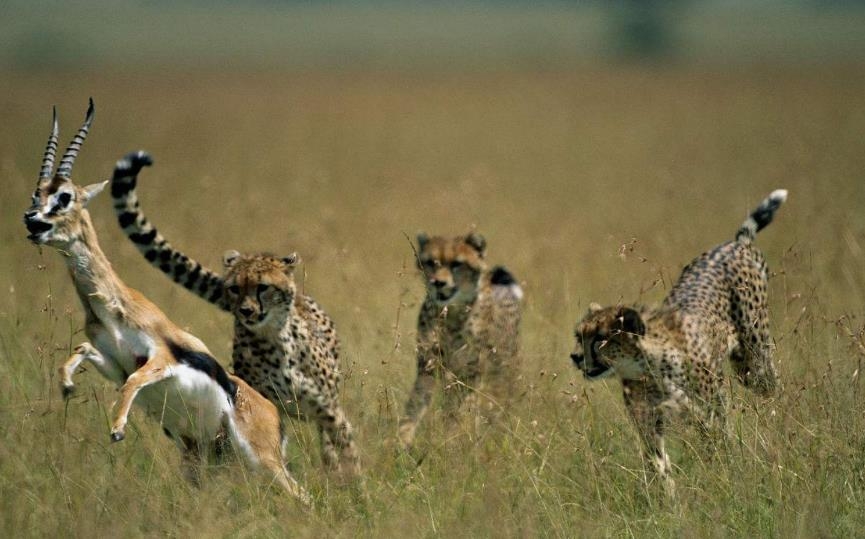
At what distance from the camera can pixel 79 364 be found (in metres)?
4.23

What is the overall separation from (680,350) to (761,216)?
4.42 ft

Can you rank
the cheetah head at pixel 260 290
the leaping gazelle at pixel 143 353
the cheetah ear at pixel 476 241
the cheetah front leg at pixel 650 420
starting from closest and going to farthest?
the leaping gazelle at pixel 143 353 < the cheetah front leg at pixel 650 420 < the cheetah head at pixel 260 290 < the cheetah ear at pixel 476 241

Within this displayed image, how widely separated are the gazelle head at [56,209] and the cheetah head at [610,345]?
6.60 feet

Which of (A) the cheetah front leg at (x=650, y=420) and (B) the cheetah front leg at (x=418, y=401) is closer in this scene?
(A) the cheetah front leg at (x=650, y=420)

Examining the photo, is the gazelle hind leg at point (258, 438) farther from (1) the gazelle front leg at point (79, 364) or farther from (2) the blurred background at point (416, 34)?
(2) the blurred background at point (416, 34)

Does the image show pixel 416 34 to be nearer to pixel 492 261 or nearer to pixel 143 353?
pixel 492 261

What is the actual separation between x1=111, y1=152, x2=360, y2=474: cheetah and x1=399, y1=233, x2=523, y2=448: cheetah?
2.63ft

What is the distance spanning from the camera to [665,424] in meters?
5.02

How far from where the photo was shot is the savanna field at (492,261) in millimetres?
4227

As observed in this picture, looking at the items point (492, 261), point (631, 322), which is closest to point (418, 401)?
point (631, 322)

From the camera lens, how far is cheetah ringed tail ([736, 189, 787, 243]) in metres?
6.25

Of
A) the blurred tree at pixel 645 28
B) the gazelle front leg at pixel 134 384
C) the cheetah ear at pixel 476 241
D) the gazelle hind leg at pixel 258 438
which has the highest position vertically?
the blurred tree at pixel 645 28

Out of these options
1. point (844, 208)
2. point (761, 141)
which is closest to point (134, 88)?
point (761, 141)

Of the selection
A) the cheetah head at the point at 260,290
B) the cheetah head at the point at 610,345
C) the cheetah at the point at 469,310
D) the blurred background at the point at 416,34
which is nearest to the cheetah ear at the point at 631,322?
the cheetah head at the point at 610,345
